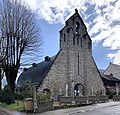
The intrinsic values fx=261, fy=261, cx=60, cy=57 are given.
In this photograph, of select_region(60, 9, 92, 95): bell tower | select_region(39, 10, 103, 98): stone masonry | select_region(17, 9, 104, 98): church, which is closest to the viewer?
select_region(17, 9, 104, 98): church

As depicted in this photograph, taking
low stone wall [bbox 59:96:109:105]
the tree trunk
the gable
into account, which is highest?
the gable

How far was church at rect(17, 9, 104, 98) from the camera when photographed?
44772 mm

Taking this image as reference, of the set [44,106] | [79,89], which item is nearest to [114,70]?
[79,89]

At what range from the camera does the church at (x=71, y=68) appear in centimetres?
4477

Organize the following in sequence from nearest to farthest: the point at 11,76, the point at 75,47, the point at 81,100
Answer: the point at 81,100 < the point at 11,76 < the point at 75,47

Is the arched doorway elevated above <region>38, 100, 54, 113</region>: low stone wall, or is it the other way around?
the arched doorway

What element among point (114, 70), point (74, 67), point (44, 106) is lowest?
point (44, 106)

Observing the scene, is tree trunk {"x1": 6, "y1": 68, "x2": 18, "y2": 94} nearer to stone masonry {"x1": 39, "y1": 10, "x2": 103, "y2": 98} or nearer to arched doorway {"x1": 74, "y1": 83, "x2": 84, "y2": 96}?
stone masonry {"x1": 39, "y1": 10, "x2": 103, "y2": 98}

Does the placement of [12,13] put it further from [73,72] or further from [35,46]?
[73,72]

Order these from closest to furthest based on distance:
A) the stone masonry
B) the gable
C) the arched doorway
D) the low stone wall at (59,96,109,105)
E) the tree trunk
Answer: the low stone wall at (59,96,109,105)
the tree trunk
the stone masonry
the arched doorway
the gable

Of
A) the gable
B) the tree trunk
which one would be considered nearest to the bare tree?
the tree trunk

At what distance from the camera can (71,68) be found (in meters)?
48.0

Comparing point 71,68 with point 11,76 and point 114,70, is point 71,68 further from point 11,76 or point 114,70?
point 114,70

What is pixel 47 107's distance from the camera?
24047mm
